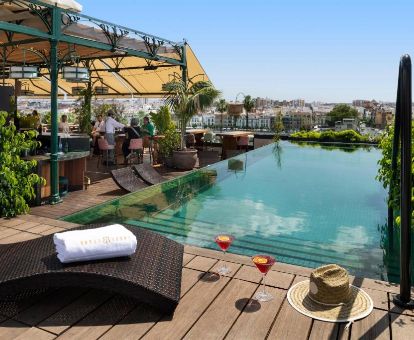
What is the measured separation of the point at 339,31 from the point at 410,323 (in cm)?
2002

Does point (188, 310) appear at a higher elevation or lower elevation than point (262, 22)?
lower

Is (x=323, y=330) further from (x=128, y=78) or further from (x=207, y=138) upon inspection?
(x=128, y=78)

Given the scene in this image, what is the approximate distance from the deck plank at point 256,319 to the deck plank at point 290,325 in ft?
0.14

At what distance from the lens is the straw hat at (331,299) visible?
2.45 meters

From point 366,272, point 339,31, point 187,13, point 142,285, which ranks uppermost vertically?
point 339,31

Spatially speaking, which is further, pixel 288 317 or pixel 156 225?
pixel 156 225

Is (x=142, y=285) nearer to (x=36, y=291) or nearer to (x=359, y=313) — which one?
(x=36, y=291)

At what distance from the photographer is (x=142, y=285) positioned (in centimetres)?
239

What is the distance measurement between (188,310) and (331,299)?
0.94m

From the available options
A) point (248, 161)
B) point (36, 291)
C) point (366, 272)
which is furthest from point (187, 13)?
point (36, 291)

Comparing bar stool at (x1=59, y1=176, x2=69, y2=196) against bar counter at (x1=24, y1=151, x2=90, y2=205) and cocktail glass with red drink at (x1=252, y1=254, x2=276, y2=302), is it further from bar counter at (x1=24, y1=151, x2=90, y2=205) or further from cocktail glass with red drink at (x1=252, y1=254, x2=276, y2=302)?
cocktail glass with red drink at (x1=252, y1=254, x2=276, y2=302)

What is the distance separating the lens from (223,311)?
8.22ft

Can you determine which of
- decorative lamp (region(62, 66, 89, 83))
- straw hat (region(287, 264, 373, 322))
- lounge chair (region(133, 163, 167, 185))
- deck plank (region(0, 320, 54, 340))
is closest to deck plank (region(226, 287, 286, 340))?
straw hat (region(287, 264, 373, 322))

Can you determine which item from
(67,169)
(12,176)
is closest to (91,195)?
(67,169)
